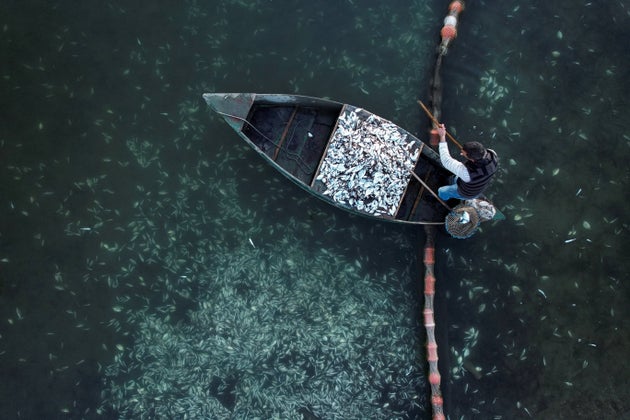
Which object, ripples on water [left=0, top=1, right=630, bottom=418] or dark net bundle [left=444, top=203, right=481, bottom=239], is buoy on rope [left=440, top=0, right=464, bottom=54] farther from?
dark net bundle [left=444, top=203, right=481, bottom=239]

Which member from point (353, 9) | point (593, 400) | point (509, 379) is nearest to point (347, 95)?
point (353, 9)

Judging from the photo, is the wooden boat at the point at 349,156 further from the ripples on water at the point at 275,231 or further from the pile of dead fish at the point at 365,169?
the ripples on water at the point at 275,231

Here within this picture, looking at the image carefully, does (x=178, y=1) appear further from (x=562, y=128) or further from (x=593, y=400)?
(x=593, y=400)

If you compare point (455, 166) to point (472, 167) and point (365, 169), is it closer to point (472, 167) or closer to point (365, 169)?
point (472, 167)

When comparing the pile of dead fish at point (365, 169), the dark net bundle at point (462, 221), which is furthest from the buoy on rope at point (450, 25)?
the dark net bundle at point (462, 221)

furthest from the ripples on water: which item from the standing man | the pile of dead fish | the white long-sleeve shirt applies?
the white long-sleeve shirt
